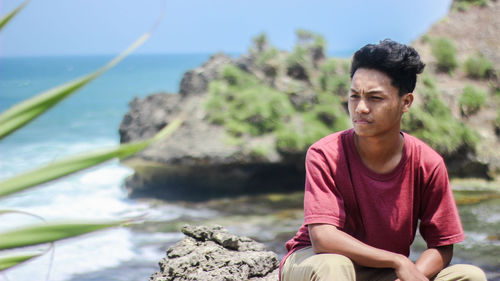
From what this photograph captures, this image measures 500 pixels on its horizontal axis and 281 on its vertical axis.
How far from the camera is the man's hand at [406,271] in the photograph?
206 centimetres

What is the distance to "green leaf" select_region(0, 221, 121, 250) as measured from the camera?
883mm

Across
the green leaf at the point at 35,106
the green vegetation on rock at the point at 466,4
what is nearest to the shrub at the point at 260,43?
the green vegetation on rock at the point at 466,4

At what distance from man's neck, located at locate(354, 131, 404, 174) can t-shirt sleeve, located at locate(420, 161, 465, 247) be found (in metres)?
0.16

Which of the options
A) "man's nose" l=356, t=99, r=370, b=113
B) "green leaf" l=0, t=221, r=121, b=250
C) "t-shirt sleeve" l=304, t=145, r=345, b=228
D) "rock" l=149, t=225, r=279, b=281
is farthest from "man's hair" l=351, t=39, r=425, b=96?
"green leaf" l=0, t=221, r=121, b=250

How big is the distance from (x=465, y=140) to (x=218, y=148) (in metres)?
4.28

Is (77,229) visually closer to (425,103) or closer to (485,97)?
(425,103)

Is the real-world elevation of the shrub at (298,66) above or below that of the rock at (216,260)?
above

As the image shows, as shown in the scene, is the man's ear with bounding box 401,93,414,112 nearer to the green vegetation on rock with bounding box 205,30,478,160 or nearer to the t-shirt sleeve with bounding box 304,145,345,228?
the t-shirt sleeve with bounding box 304,145,345,228

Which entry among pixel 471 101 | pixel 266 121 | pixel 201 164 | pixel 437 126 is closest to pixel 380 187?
pixel 201 164

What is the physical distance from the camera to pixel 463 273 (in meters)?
2.12

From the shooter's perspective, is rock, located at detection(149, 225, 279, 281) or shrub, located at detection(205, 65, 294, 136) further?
shrub, located at detection(205, 65, 294, 136)

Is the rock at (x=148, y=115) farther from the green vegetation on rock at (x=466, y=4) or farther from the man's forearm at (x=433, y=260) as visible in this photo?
the green vegetation on rock at (x=466, y=4)

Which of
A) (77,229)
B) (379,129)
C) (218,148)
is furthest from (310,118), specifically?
(77,229)

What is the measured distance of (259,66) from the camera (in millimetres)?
11250
